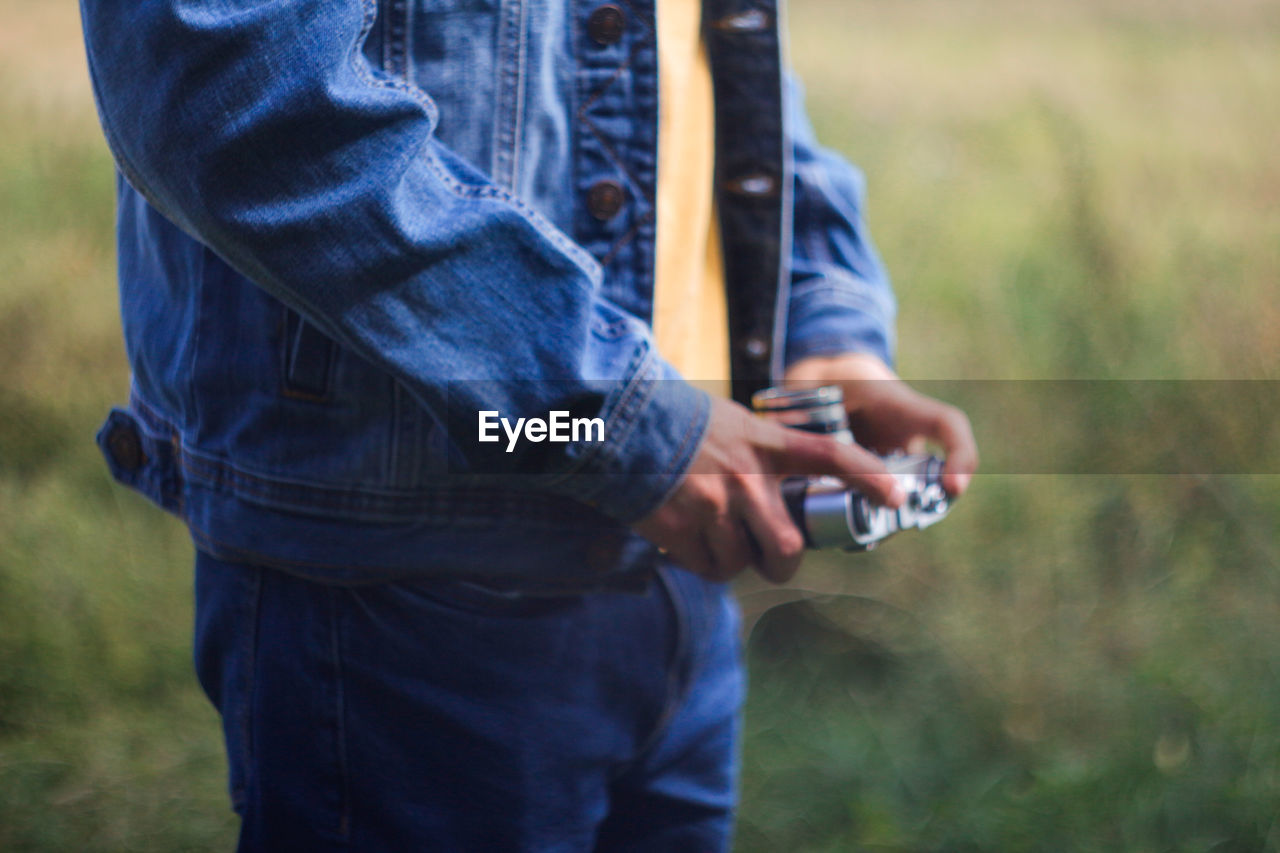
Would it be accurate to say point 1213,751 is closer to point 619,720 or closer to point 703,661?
point 703,661

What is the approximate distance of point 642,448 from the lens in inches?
31.8

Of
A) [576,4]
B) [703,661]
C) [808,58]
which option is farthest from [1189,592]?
[808,58]

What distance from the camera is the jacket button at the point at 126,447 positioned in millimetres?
990

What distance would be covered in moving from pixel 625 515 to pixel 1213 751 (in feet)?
5.70

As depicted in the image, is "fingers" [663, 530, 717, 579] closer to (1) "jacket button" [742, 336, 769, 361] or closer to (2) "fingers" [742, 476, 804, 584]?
(2) "fingers" [742, 476, 804, 584]

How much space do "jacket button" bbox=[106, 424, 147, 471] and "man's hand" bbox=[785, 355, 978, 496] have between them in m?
0.64

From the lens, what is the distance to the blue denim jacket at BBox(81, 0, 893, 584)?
709 millimetres

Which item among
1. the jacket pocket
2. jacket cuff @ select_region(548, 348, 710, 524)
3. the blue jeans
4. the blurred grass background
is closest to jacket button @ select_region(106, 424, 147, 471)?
the blue jeans

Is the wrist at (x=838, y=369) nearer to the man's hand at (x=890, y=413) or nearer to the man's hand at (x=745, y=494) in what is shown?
the man's hand at (x=890, y=413)

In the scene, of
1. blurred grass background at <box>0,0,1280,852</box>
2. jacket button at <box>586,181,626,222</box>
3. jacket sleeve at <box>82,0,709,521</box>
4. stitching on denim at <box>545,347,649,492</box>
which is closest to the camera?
jacket sleeve at <box>82,0,709,521</box>

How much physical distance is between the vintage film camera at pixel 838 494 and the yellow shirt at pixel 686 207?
10 centimetres

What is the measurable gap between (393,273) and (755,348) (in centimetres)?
47

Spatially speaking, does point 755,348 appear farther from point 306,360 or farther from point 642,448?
point 306,360

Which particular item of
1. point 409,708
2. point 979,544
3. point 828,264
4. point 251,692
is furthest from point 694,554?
point 979,544
